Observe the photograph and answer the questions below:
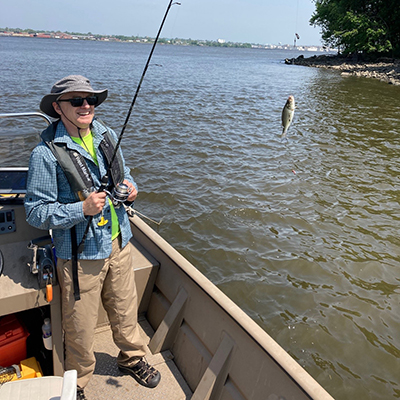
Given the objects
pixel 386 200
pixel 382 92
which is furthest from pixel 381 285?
pixel 382 92

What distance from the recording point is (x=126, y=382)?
335cm

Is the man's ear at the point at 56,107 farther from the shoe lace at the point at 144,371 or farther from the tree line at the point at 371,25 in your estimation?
the tree line at the point at 371,25

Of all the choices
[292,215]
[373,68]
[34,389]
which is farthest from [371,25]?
[34,389]

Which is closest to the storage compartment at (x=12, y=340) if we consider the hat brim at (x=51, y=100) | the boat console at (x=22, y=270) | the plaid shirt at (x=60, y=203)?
the boat console at (x=22, y=270)

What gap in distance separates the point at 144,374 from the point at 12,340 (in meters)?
1.10

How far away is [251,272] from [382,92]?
25374 mm

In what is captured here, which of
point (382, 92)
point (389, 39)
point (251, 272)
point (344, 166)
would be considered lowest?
point (251, 272)

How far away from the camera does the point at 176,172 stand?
34.6ft

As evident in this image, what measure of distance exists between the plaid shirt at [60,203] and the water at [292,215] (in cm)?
157

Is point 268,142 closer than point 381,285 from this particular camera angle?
No

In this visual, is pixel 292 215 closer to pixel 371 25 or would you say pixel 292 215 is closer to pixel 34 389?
pixel 34 389

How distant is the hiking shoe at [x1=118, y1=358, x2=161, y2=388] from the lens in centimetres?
329

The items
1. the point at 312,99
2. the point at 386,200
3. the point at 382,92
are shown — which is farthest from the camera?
the point at 382,92

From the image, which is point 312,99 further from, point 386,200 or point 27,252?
point 27,252
